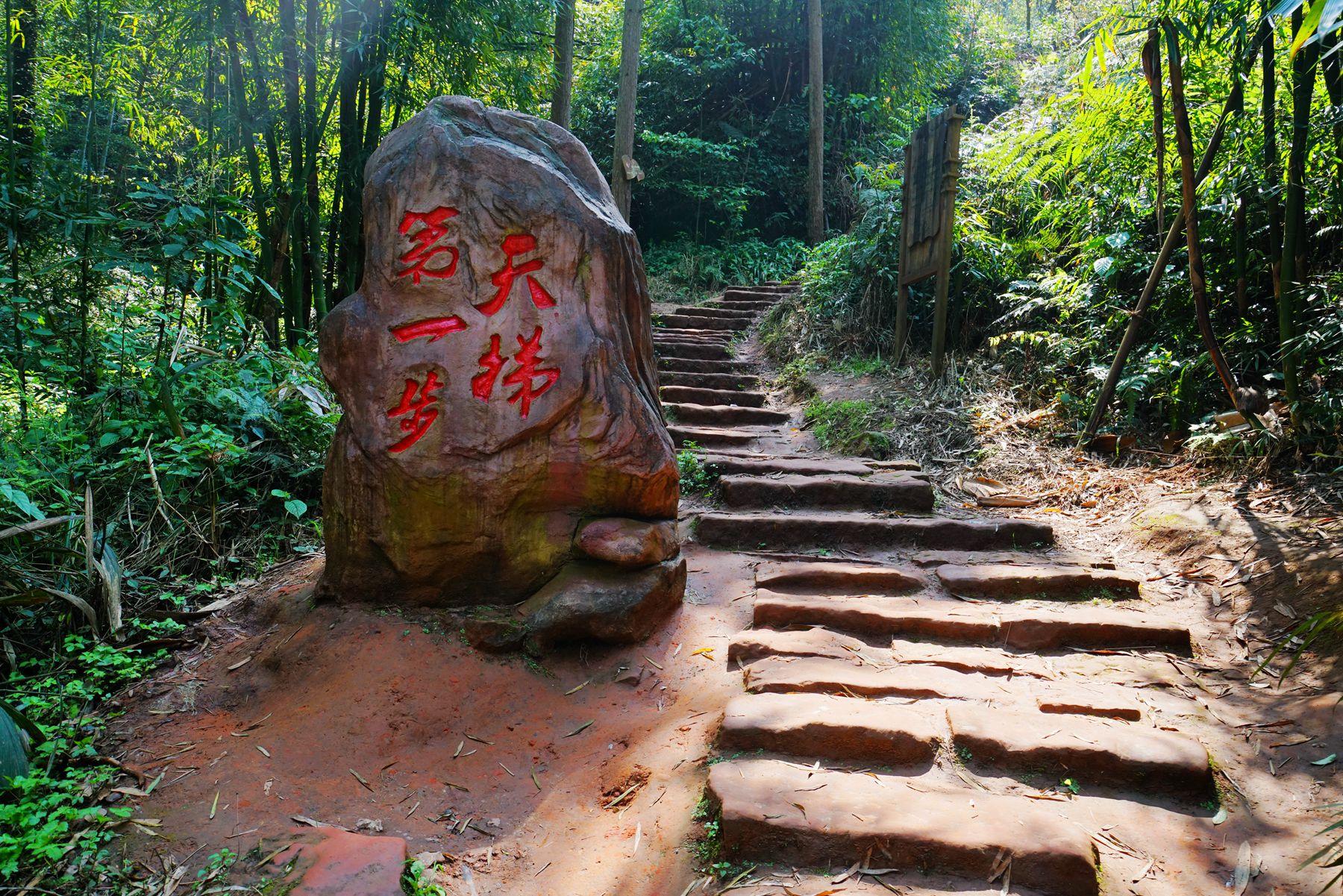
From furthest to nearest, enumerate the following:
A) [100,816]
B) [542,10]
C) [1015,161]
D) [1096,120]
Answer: [1015,161] < [542,10] < [1096,120] < [100,816]

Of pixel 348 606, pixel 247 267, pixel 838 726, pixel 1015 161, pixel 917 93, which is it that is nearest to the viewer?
pixel 838 726

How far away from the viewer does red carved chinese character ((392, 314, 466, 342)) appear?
110 inches

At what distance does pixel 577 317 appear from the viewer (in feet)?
9.48

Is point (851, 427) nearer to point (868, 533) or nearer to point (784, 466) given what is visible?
point (784, 466)

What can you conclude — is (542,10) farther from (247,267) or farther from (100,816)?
(100,816)

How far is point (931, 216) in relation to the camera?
5.71m

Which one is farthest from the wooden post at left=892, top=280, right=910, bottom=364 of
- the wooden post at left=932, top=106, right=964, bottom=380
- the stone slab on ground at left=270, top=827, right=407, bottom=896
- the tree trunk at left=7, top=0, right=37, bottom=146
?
the tree trunk at left=7, top=0, right=37, bottom=146

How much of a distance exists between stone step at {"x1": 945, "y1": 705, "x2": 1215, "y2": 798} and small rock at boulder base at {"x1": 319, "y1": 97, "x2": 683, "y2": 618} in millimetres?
1233

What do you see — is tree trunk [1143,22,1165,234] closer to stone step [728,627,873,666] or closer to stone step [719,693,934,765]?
stone step [728,627,873,666]

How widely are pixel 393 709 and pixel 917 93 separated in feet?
39.4

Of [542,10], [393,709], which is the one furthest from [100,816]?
[542,10]

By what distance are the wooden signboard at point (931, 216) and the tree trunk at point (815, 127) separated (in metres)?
4.48

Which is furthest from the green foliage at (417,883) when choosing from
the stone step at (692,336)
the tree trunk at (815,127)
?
the tree trunk at (815,127)

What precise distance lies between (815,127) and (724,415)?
6.32 meters
